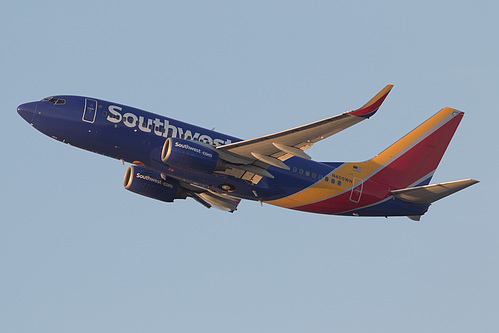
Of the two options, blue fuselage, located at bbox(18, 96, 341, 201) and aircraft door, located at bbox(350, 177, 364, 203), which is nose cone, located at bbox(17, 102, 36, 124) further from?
aircraft door, located at bbox(350, 177, 364, 203)

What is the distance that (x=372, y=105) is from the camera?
40.1 metres

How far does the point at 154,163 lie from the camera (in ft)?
156

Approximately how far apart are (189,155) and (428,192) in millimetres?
16661

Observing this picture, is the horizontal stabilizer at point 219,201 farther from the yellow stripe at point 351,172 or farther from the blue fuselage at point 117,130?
the blue fuselage at point 117,130

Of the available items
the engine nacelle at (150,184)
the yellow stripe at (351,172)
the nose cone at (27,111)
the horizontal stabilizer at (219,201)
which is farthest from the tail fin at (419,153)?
the nose cone at (27,111)

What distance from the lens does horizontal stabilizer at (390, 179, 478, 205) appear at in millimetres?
48766

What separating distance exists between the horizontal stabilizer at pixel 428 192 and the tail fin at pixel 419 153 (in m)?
1.44

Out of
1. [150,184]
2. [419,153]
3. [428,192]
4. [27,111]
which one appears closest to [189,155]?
[150,184]

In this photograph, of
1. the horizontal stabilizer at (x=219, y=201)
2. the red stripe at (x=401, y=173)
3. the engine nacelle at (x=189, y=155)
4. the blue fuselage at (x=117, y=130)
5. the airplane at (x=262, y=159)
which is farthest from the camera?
the horizontal stabilizer at (x=219, y=201)

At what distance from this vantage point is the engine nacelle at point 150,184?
54.3 m

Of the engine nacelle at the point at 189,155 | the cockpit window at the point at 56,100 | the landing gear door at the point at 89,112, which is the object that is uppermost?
the cockpit window at the point at 56,100

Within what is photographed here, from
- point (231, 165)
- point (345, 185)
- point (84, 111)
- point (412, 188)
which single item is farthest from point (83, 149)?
point (412, 188)

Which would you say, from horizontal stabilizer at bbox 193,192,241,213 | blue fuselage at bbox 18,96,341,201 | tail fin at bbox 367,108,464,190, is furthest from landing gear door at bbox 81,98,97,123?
tail fin at bbox 367,108,464,190

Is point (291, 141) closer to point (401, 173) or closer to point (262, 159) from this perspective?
point (262, 159)
